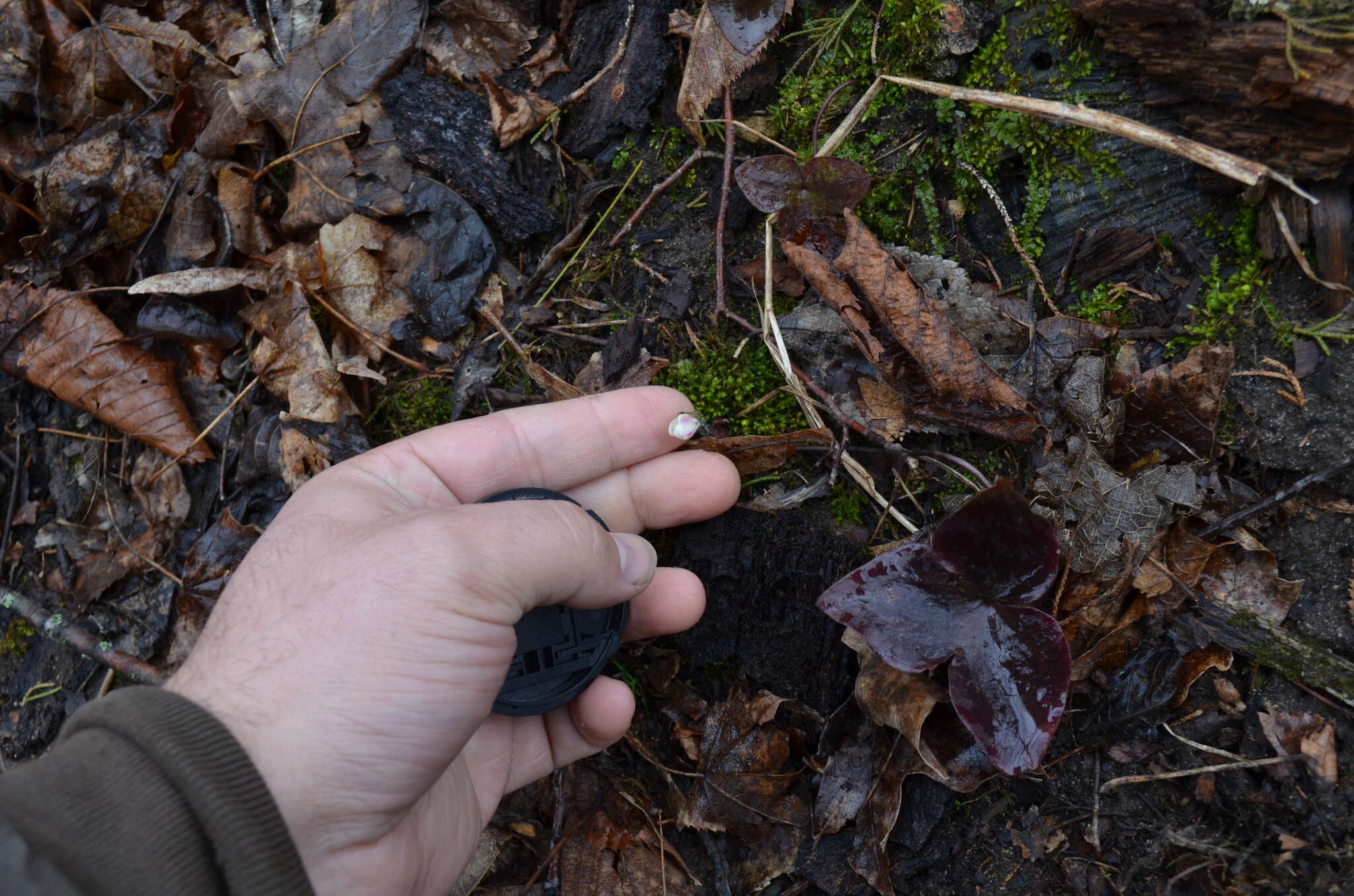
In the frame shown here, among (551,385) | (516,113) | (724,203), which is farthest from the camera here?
(516,113)

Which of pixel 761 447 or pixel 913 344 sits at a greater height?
pixel 913 344

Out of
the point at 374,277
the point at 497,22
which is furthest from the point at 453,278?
the point at 497,22

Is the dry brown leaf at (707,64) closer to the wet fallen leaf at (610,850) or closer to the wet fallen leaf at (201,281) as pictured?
the wet fallen leaf at (201,281)

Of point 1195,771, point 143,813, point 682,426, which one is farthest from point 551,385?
point 1195,771

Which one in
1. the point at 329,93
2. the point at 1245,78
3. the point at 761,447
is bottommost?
the point at 761,447

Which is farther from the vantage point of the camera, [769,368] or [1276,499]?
[769,368]

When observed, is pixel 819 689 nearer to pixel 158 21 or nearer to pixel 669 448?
pixel 669 448

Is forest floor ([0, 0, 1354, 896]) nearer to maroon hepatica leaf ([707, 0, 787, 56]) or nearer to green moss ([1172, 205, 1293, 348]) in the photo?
green moss ([1172, 205, 1293, 348])

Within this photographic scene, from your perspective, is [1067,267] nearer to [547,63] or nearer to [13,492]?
[547,63]
